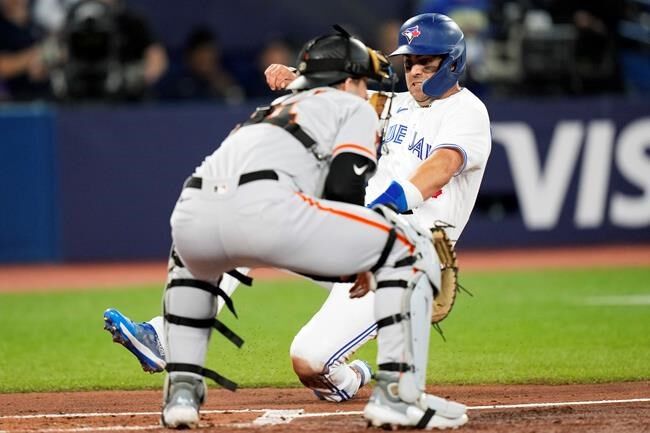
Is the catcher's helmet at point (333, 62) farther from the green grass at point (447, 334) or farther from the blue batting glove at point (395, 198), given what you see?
the green grass at point (447, 334)

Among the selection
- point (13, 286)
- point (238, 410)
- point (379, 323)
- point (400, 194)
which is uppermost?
point (400, 194)

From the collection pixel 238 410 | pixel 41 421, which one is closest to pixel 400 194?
pixel 238 410

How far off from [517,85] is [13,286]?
6.35 meters

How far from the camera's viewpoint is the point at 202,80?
15.1 m

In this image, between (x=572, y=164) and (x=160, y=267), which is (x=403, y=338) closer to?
(x=160, y=267)

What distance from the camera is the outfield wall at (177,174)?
14.0 meters

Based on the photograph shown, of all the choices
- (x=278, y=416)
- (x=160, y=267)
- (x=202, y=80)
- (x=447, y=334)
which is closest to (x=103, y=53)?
(x=202, y=80)

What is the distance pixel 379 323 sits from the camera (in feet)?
18.3

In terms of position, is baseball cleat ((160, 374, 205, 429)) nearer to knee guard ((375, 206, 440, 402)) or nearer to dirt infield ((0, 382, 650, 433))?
dirt infield ((0, 382, 650, 433))

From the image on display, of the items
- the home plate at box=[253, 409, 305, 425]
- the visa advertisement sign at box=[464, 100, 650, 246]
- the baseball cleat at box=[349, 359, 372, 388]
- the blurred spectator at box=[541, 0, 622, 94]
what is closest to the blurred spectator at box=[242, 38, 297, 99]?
the visa advertisement sign at box=[464, 100, 650, 246]

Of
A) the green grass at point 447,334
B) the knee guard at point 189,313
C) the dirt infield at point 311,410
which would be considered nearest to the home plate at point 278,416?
the dirt infield at point 311,410

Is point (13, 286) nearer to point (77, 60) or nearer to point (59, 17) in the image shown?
point (77, 60)

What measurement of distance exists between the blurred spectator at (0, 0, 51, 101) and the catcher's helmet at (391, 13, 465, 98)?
858 cm

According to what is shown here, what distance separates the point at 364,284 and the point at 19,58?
10.0m
